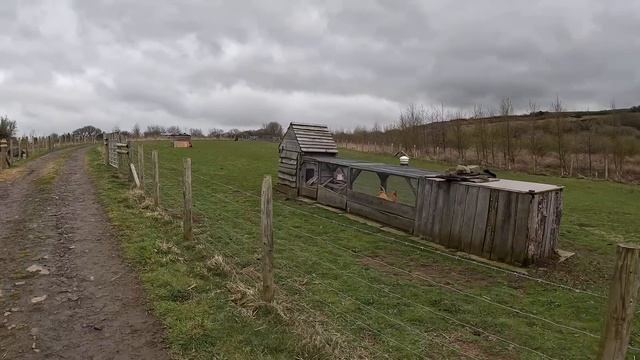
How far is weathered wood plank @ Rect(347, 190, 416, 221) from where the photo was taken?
1405cm

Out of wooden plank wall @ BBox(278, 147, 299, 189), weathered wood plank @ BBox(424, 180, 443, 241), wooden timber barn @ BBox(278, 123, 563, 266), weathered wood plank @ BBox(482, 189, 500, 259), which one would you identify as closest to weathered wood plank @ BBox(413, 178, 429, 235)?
wooden timber barn @ BBox(278, 123, 563, 266)

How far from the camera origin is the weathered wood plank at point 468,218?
11.8m

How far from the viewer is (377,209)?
15484 mm

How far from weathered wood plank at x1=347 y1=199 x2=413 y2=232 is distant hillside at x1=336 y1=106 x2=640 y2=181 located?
94.0 feet

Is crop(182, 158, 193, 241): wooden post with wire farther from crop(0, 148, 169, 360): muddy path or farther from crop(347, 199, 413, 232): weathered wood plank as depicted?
crop(347, 199, 413, 232): weathered wood plank

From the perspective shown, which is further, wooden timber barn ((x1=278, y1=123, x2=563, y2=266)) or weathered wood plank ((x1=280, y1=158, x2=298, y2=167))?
weathered wood plank ((x1=280, y1=158, x2=298, y2=167))

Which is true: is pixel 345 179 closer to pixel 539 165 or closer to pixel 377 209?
pixel 377 209

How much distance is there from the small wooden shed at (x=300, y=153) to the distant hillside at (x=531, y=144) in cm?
2656

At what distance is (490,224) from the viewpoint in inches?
446

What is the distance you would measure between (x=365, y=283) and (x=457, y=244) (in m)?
4.62

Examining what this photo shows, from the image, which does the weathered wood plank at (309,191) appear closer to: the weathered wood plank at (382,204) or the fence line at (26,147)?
the weathered wood plank at (382,204)

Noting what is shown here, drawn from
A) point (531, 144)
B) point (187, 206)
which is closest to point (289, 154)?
point (187, 206)

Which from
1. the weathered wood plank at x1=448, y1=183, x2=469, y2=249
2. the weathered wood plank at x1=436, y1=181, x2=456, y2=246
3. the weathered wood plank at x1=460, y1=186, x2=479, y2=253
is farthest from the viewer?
the weathered wood plank at x1=436, y1=181, x2=456, y2=246

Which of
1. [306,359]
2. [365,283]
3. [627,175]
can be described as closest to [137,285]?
[306,359]
